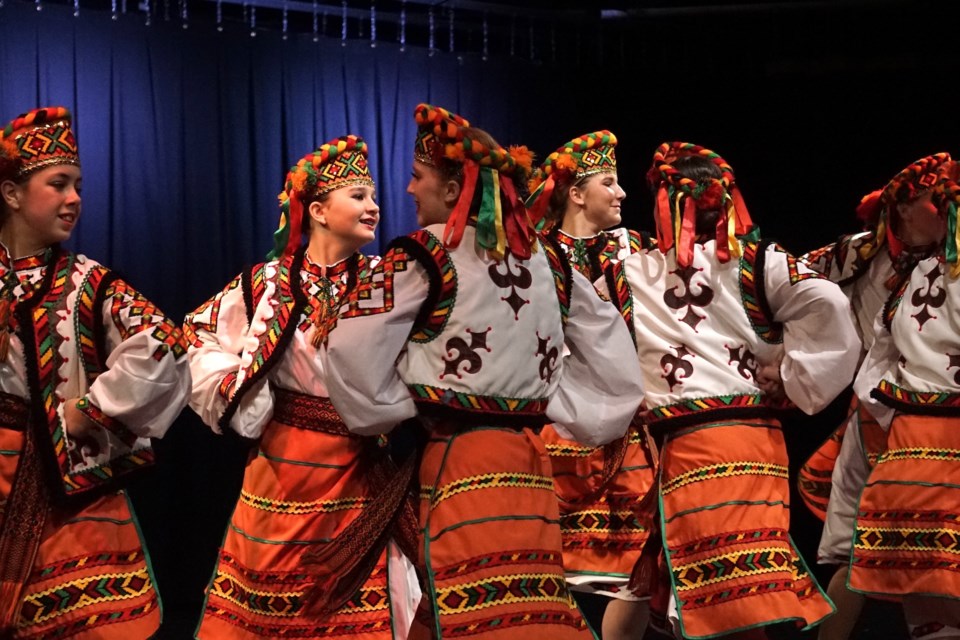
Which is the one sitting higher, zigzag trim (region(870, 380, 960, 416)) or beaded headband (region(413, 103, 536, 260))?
beaded headband (region(413, 103, 536, 260))

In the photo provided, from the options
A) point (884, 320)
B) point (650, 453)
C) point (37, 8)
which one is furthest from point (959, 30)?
point (37, 8)

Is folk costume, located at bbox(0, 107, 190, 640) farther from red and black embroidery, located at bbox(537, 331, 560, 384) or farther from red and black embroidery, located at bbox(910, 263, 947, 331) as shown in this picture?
red and black embroidery, located at bbox(910, 263, 947, 331)

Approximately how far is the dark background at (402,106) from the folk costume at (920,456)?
3.98 ft

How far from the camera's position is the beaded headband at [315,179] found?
424cm

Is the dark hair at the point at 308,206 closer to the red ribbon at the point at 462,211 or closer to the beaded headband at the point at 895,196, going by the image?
the red ribbon at the point at 462,211

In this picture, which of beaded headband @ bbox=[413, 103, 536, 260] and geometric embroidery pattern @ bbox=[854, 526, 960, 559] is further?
geometric embroidery pattern @ bbox=[854, 526, 960, 559]

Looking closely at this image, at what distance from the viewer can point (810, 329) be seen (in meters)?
3.89

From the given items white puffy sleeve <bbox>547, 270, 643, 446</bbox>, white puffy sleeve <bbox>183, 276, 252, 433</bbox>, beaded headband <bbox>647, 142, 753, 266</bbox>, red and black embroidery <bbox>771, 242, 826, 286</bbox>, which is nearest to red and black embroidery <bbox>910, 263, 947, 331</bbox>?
red and black embroidery <bbox>771, 242, 826, 286</bbox>

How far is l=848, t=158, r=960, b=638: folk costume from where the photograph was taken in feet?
14.1

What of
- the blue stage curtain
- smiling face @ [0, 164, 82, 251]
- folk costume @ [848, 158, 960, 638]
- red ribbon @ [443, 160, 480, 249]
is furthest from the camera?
the blue stage curtain

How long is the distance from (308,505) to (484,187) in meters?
1.12

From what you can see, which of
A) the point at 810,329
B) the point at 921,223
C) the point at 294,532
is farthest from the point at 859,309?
the point at 294,532

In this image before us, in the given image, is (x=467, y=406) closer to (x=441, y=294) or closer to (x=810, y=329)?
(x=441, y=294)

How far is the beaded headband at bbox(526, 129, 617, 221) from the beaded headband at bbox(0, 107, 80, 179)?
6.46 feet
